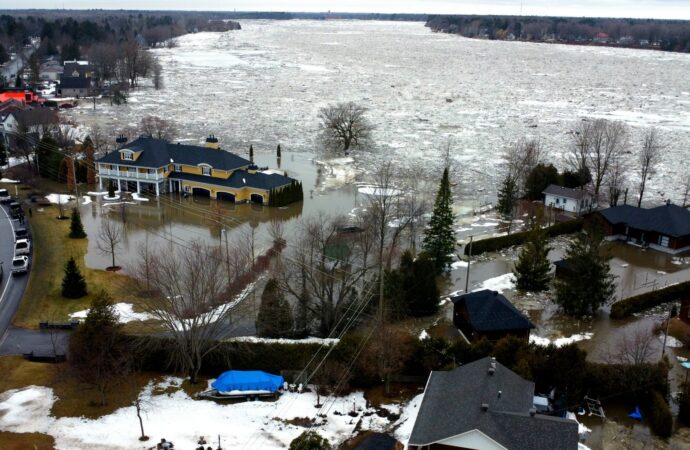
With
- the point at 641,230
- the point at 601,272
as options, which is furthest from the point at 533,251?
the point at 641,230

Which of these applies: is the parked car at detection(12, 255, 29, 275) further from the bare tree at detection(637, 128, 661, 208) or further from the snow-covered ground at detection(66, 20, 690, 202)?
the bare tree at detection(637, 128, 661, 208)

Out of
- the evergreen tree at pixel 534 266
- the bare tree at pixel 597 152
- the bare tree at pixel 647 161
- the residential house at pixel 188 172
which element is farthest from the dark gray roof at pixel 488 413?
the bare tree at pixel 647 161

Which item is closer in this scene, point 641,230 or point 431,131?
point 641,230

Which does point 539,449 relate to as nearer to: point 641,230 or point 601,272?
point 601,272

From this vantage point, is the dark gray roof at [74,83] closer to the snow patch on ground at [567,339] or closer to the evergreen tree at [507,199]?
the evergreen tree at [507,199]

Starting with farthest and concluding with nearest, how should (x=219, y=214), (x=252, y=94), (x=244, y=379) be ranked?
(x=252, y=94)
(x=219, y=214)
(x=244, y=379)

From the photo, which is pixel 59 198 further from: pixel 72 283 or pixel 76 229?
pixel 72 283

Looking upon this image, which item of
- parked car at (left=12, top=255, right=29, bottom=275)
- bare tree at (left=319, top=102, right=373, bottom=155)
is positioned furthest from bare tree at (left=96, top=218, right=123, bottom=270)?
bare tree at (left=319, top=102, right=373, bottom=155)

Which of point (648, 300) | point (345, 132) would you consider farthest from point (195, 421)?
point (345, 132)
